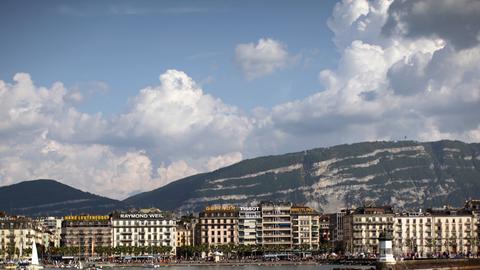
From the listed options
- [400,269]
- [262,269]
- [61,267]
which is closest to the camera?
[400,269]

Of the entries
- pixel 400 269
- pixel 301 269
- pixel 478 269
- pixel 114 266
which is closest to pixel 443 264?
pixel 478 269

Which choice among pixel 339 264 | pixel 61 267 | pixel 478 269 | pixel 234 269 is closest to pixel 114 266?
pixel 61 267

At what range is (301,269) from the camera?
176 m

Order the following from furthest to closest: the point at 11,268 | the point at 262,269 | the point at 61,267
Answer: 1. the point at 61,267
2. the point at 262,269
3. the point at 11,268

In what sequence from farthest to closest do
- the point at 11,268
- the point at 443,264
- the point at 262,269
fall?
the point at 262,269 < the point at 11,268 < the point at 443,264

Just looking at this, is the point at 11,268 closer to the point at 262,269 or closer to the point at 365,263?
the point at 262,269

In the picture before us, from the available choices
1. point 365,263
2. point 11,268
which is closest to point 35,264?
point 11,268

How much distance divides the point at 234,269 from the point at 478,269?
213ft

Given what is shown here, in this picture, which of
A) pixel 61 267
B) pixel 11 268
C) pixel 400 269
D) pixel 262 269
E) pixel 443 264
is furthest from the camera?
pixel 61 267

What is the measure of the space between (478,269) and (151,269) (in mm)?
79305

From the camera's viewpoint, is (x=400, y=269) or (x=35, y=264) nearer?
(x=400, y=269)

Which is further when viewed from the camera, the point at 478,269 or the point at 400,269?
the point at 478,269

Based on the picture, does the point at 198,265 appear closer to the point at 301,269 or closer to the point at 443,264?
the point at 301,269

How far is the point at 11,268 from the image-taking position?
167 meters
